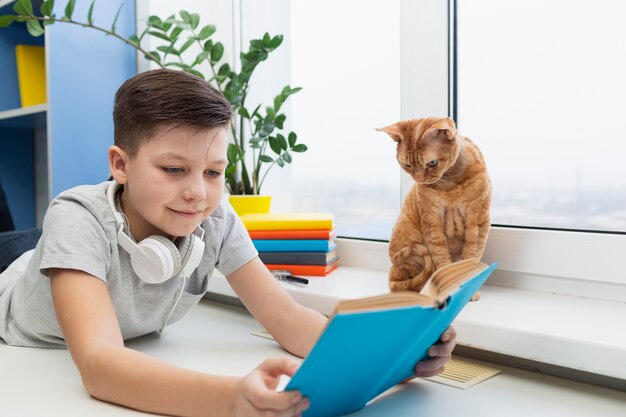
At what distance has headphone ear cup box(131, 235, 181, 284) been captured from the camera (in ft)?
2.56

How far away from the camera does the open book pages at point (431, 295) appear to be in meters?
0.43

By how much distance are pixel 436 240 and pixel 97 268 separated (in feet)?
1.79

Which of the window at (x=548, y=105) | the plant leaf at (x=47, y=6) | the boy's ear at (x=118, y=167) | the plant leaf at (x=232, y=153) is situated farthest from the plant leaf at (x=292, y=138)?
the plant leaf at (x=47, y=6)

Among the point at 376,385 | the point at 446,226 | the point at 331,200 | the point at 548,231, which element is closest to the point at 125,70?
the point at 331,200

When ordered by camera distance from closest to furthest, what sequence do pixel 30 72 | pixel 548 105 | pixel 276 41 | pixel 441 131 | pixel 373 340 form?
pixel 373 340, pixel 441 131, pixel 548 105, pixel 276 41, pixel 30 72

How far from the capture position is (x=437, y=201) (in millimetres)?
964

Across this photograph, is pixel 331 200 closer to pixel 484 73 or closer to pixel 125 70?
pixel 484 73

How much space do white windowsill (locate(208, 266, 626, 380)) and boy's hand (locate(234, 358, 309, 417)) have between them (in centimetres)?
38

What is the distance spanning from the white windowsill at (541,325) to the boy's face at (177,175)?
1.12 ft

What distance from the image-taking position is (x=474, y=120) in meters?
1.18

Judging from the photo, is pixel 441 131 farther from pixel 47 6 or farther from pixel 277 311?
pixel 47 6

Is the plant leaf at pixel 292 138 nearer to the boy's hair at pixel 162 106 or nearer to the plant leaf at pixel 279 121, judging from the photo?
the plant leaf at pixel 279 121

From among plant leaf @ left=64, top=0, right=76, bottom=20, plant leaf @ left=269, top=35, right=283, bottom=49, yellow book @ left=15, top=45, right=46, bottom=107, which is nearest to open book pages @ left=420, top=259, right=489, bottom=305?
plant leaf @ left=269, top=35, right=283, bottom=49

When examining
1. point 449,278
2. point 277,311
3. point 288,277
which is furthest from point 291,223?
point 449,278
